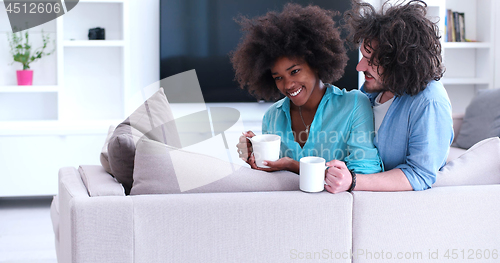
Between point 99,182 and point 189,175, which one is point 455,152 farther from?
point 99,182

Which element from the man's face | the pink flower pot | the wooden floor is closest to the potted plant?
the pink flower pot

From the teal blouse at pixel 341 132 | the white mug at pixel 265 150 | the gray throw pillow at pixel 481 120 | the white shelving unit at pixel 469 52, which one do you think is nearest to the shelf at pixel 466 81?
the white shelving unit at pixel 469 52

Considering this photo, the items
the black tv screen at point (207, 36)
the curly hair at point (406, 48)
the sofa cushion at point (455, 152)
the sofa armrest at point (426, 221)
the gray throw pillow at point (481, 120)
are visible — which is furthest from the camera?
the black tv screen at point (207, 36)

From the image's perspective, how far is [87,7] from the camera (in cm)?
359

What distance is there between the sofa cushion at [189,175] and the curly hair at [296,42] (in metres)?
0.53

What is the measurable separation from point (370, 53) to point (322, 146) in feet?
1.16

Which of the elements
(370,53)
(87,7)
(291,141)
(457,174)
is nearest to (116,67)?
(87,7)

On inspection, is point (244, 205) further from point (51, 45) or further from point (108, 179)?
point (51, 45)

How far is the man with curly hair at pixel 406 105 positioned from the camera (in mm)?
1265

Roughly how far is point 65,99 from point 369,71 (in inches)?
112

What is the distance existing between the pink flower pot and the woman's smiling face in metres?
2.48

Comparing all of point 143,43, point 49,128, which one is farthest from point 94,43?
point 49,128

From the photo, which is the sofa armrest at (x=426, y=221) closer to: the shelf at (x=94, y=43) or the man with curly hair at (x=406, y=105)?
the man with curly hair at (x=406, y=105)

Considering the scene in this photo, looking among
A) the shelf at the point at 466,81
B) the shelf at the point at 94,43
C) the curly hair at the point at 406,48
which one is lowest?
the shelf at the point at 466,81
